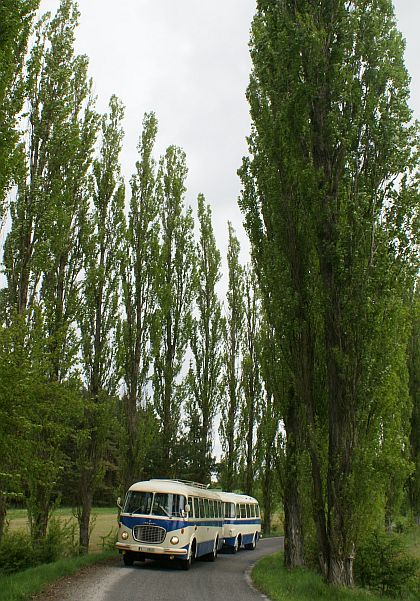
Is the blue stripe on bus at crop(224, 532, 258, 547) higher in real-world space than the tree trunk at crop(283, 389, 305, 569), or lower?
lower

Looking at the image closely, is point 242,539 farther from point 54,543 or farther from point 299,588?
point 299,588

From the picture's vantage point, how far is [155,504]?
16.1 metres

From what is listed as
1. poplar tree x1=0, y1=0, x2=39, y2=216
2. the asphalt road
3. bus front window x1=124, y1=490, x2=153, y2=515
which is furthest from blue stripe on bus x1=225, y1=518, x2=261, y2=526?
poplar tree x1=0, y1=0, x2=39, y2=216

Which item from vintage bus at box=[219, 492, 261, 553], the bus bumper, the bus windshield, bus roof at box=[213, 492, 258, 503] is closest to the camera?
the bus bumper

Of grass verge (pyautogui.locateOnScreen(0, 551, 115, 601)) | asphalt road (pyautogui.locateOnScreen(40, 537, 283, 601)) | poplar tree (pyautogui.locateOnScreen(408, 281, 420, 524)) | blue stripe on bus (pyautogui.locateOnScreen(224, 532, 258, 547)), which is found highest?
poplar tree (pyautogui.locateOnScreen(408, 281, 420, 524))

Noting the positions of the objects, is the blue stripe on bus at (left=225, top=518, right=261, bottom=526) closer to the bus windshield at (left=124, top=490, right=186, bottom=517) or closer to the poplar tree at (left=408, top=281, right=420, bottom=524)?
the bus windshield at (left=124, top=490, right=186, bottom=517)

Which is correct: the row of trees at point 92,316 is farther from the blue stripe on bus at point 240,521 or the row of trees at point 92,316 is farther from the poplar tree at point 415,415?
the poplar tree at point 415,415

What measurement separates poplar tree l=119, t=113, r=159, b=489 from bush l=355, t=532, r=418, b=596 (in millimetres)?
9596

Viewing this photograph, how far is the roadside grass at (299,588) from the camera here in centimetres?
1090

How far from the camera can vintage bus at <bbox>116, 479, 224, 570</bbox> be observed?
50.7 ft

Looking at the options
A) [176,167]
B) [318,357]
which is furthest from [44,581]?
[176,167]

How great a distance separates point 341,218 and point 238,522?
59.1ft

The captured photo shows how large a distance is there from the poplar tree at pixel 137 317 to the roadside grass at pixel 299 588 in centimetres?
719

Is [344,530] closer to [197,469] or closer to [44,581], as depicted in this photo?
[44,581]
